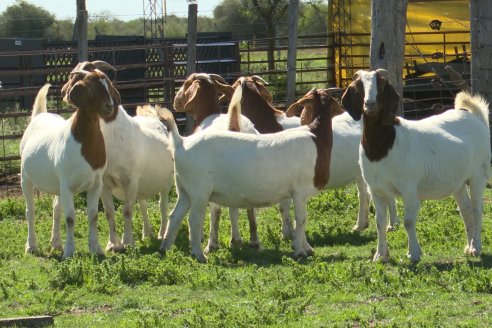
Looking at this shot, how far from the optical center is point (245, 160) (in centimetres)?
1207

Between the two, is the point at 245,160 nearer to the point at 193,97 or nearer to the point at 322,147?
the point at 322,147

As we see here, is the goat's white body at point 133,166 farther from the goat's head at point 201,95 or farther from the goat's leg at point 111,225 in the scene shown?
the goat's head at point 201,95

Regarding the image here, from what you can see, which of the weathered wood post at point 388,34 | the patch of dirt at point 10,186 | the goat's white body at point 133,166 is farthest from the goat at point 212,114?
the patch of dirt at point 10,186

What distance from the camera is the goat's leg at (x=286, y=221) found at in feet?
45.0

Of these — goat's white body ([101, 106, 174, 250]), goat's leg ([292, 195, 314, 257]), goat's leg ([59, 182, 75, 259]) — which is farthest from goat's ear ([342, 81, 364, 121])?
goat's leg ([59, 182, 75, 259])

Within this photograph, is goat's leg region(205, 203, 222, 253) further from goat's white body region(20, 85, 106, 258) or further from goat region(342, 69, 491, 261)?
goat region(342, 69, 491, 261)

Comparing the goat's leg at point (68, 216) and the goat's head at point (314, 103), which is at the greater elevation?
the goat's head at point (314, 103)

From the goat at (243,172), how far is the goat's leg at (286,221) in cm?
123

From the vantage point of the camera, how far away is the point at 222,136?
1216cm

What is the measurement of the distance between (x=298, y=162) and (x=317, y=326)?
12.4 feet

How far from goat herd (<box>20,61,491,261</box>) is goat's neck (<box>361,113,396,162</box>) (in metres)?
0.01

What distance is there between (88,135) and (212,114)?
2.32 m

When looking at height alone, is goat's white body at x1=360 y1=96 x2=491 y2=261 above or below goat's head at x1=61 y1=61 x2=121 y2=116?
below

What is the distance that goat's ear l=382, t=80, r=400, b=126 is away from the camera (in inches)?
446
